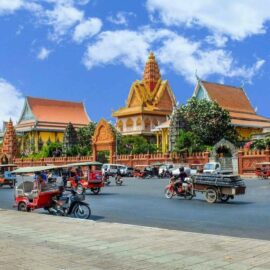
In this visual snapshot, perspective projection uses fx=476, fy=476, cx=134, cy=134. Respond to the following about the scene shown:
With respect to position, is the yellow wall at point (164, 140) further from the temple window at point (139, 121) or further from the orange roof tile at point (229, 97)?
the temple window at point (139, 121)

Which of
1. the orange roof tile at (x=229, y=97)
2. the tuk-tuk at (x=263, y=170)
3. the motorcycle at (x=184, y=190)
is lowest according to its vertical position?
the motorcycle at (x=184, y=190)

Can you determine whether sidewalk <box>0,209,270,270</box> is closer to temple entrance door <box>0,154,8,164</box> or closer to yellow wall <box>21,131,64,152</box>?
temple entrance door <box>0,154,8,164</box>

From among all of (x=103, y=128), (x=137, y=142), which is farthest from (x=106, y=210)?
(x=137, y=142)

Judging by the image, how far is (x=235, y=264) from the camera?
21.8ft

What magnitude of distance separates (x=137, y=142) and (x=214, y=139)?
14.6 m

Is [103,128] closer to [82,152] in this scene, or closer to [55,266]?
[82,152]

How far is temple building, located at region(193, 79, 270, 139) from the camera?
2387 inches

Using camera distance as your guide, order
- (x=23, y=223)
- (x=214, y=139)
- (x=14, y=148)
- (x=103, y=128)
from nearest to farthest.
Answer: (x=23, y=223)
(x=214, y=139)
(x=103, y=128)
(x=14, y=148)

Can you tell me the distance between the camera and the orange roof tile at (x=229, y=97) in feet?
207

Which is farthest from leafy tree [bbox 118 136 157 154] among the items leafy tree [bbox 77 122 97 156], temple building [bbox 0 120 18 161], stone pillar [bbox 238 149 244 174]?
temple building [bbox 0 120 18 161]

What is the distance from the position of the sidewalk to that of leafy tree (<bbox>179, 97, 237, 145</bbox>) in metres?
40.0

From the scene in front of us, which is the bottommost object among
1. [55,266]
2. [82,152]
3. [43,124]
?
[55,266]

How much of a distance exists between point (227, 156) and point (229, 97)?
76.3 feet

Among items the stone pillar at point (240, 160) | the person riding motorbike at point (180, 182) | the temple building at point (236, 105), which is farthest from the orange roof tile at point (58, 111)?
the person riding motorbike at point (180, 182)
